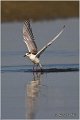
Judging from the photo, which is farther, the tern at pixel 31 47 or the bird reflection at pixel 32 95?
the tern at pixel 31 47

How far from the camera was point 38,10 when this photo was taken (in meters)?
30.2

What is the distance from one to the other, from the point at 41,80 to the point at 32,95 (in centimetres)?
223

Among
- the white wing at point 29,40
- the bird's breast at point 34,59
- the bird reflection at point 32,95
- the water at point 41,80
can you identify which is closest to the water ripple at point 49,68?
the water at point 41,80

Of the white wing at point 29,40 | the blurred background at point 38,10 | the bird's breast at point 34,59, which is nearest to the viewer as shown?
the bird's breast at point 34,59

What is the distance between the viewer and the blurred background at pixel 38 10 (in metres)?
29.7

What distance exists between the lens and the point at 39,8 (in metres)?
30.4

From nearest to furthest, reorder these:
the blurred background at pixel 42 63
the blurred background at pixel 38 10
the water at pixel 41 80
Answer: the water at pixel 41 80
the blurred background at pixel 42 63
the blurred background at pixel 38 10

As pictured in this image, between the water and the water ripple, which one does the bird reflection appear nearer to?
the water

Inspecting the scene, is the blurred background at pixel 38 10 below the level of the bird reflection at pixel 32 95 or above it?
above

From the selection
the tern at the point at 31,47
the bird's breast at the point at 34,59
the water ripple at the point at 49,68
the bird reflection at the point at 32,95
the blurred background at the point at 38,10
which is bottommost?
the bird reflection at the point at 32,95

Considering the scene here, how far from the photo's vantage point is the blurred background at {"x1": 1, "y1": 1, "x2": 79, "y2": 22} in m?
29.7

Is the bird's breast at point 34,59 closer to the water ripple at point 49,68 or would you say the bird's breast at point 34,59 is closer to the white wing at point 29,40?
the water ripple at point 49,68

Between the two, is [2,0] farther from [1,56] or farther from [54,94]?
[54,94]

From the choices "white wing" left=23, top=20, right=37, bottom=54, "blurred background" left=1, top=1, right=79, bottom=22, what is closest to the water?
"white wing" left=23, top=20, right=37, bottom=54
